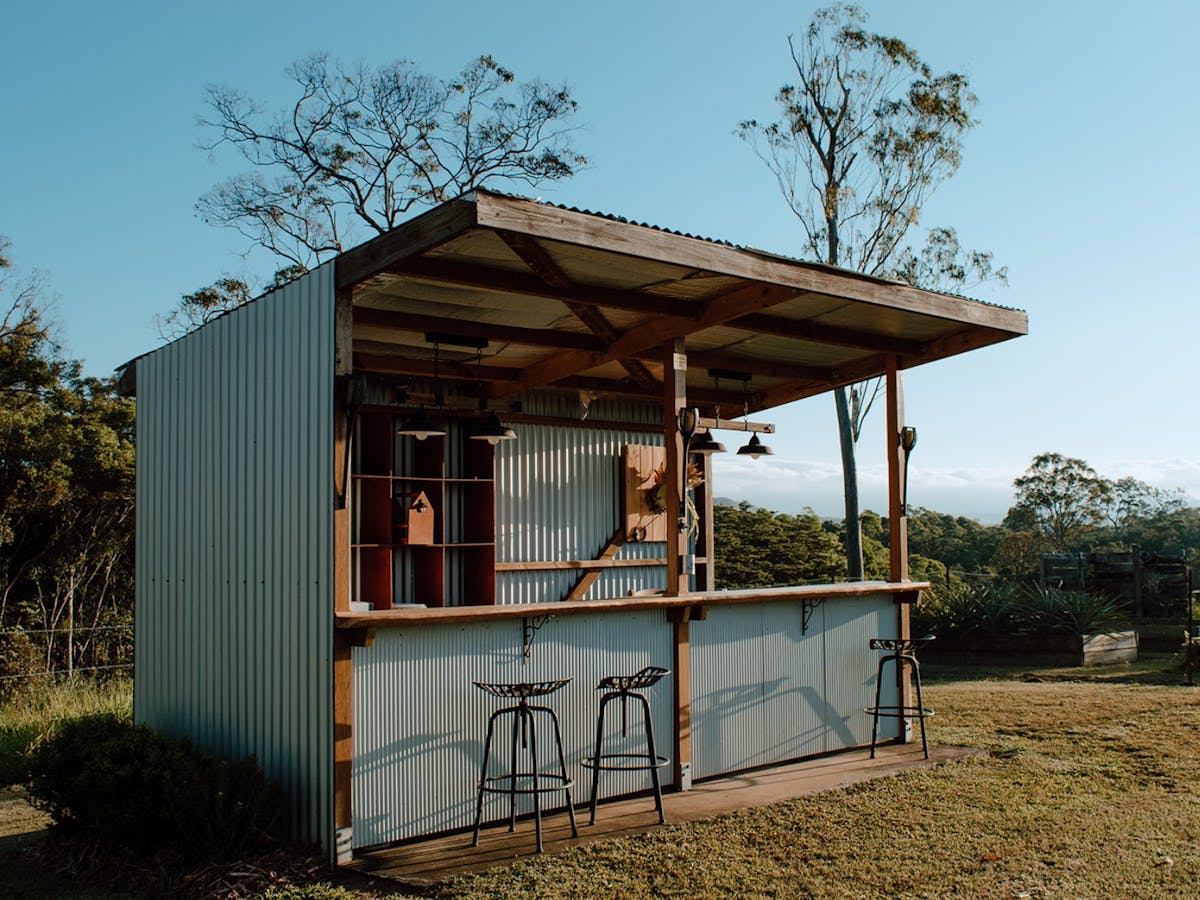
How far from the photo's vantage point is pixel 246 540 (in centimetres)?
609

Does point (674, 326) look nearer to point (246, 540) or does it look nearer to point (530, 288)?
point (530, 288)

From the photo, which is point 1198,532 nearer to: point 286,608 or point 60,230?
point 60,230

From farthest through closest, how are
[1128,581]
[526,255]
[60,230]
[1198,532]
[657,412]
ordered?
1. [1198,532]
2. [60,230]
3. [1128,581]
4. [657,412]
5. [526,255]

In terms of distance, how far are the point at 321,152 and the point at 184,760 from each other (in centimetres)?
1588

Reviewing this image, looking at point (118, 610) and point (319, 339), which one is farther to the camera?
point (118, 610)

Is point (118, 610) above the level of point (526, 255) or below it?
below

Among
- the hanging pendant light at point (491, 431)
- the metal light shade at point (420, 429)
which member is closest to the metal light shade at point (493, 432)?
the hanging pendant light at point (491, 431)

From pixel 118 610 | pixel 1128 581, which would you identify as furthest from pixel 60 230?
pixel 1128 581

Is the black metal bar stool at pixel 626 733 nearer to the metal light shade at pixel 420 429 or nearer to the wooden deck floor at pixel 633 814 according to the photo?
the wooden deck floor at pixel 633 814

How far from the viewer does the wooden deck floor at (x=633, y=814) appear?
198 inches

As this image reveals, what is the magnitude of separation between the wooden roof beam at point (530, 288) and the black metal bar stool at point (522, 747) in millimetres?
2094

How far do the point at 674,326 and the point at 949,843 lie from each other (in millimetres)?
3292

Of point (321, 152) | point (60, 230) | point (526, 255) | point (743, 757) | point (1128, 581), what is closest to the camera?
point (526, 255)

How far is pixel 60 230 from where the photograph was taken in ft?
57.3
